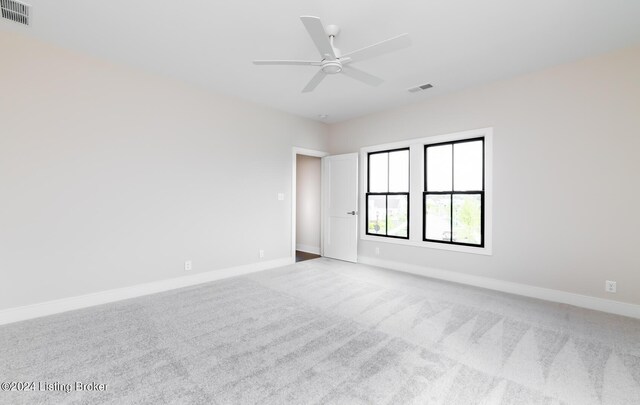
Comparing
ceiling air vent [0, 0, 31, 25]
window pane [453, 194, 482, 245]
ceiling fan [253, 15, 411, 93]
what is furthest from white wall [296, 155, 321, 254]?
ceiling air vent [0, 0, 31, 25]

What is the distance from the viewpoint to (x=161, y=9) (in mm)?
2422

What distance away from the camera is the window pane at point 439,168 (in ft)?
14.5

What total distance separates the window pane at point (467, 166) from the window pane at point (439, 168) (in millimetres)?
105

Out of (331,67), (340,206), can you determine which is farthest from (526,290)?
(331,67)

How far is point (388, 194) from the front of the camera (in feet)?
16.9

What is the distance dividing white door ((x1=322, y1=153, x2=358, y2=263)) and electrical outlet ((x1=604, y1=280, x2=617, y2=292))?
11.1 ft

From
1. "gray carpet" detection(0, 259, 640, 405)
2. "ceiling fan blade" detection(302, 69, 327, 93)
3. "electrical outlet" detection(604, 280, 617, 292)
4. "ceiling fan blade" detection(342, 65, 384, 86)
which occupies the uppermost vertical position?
"ceiling fan blade" detection(342, 65, 384, 86)

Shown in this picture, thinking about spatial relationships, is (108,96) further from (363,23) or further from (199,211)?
(363,23)

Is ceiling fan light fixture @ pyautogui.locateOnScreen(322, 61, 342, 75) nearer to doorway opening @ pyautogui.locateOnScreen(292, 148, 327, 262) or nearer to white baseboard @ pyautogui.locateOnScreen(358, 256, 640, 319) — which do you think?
white baseboard @ pyautogui.locateOnScreen(358, 256, 640, 319)

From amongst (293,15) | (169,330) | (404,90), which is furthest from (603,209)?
(169,330)

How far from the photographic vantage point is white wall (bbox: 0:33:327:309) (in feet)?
9.29

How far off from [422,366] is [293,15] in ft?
10.1

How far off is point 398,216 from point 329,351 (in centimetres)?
321

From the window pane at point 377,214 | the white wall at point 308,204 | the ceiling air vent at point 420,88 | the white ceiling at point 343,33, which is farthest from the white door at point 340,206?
the white ceiling at point 343,33
